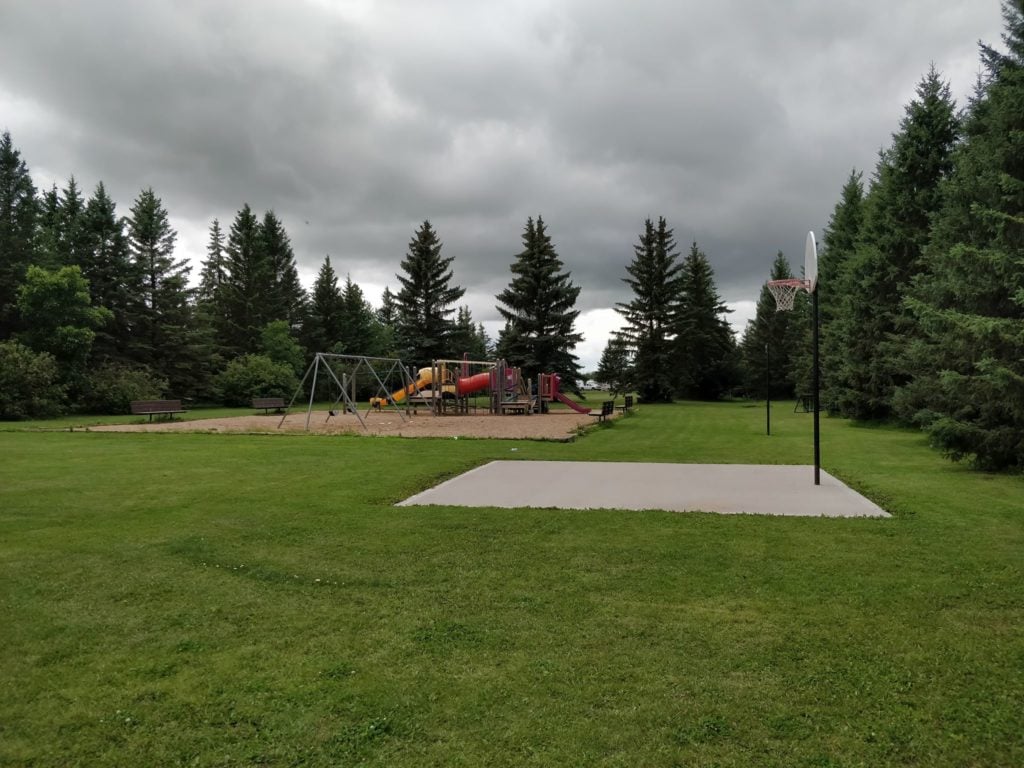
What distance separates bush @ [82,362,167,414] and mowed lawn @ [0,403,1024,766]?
25.1 metres

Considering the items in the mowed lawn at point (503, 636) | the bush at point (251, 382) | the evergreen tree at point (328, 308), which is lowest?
the mowed lawn at point (503, 636)

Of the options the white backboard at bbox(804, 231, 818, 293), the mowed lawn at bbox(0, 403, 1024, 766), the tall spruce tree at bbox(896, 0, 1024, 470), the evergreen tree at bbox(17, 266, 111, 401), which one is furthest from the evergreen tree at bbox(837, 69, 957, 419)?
the evergreen tree at bbox(17, 266, 111, 401)

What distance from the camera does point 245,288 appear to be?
4862cm

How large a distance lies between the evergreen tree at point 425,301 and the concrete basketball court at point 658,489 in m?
35.7

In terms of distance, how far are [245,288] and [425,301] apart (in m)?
14.1

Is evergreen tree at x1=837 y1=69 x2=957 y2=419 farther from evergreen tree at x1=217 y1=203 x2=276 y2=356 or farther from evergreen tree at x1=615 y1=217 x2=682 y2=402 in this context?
evergreen tree at x1=217 y1=203 x2=276 y2=356

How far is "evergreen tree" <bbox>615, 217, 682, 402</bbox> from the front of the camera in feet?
152

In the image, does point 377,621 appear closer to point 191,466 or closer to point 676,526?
point 676,526

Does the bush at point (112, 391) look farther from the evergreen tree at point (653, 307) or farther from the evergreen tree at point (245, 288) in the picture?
the evergreen tree at point (653, 307)

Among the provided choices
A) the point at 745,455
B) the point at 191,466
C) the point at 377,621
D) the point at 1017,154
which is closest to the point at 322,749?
the point at 377,621

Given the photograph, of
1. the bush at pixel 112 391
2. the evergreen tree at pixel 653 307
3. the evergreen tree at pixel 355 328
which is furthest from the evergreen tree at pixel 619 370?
the bush at pixel 112 391

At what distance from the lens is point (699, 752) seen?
252 cm

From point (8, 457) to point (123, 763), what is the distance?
39.0ft

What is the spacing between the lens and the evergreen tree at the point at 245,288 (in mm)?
47688
